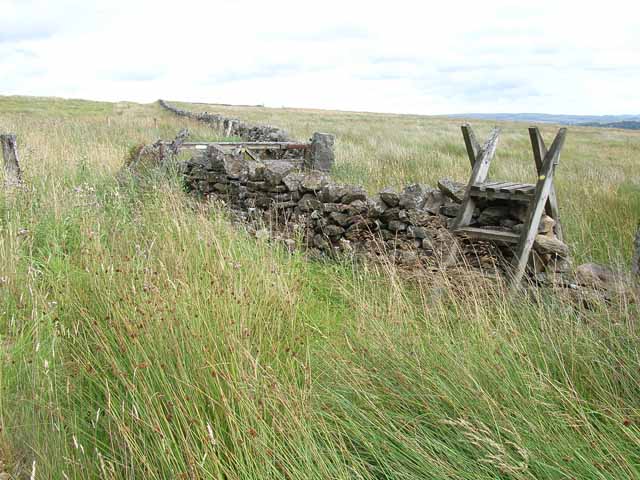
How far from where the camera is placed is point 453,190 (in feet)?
20.1

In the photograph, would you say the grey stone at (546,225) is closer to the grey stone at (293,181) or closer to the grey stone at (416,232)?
the grey stone at (416,232)

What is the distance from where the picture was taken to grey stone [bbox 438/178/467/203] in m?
6.12

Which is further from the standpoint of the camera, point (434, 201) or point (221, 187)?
point (221, 187)

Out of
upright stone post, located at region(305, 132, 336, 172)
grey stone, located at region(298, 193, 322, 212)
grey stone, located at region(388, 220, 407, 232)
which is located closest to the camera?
grey stone, located at region(388, 220, 407, 232)

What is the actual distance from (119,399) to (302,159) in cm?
884

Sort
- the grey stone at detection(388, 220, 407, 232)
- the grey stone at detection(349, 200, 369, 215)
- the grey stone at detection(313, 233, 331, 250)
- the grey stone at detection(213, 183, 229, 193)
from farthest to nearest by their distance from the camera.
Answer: the grey stone at detection(213, 183, 229, 193)
the grey stone at detection(313, 233, 331, 250)
the grey stone at detection(349, 200, 369, 215)
the grey stone at detection(388, 220, 407, 232)

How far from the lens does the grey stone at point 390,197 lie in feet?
20.4

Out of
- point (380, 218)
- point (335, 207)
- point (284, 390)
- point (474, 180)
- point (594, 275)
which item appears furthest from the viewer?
point (335, 207)

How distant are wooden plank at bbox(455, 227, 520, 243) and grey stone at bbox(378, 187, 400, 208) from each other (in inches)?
33.6

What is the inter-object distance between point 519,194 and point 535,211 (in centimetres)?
33

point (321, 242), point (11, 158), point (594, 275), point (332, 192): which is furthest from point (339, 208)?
point (11, 158)

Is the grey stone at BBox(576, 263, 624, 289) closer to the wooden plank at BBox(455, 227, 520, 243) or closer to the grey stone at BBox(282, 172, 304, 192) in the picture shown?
the wooden plank at BBox(455, 227, 520, 243)

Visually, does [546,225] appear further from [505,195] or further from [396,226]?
[396,226]

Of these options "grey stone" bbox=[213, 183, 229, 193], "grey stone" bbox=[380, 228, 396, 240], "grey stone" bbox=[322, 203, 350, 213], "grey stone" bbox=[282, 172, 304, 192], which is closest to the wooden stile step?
"grey stone" bbox=[380, 228, 396, 240]
